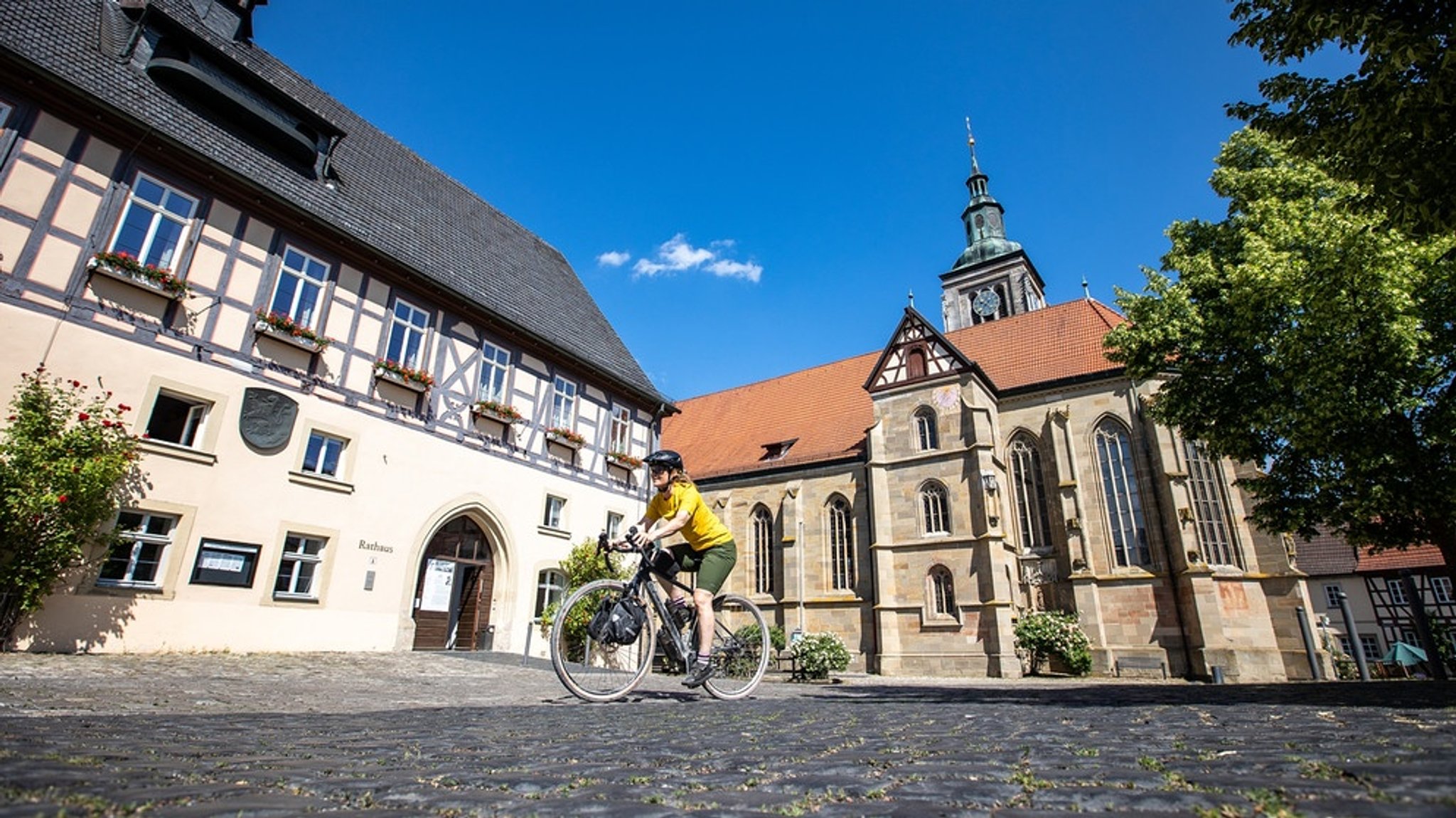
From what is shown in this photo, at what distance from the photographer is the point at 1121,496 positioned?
21.2 meters

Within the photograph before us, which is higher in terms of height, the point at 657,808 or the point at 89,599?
the point at 89,599

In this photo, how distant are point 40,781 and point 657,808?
1.69 m

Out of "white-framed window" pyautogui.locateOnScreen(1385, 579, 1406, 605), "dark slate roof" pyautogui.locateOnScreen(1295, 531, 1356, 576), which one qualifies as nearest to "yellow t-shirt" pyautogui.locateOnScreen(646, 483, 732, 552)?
"dark slate roof" pyautogui.locateOnScreen(1295, 531, 1356, 576)

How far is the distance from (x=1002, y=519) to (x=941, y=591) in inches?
122

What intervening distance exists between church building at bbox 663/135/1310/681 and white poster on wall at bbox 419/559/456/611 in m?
12.8

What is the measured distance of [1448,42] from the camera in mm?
5176

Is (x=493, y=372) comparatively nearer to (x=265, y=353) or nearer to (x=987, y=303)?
(x=265, y=353)

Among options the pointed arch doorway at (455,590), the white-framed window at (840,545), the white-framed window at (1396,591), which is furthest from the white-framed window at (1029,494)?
the white-framed window at (1396,591)

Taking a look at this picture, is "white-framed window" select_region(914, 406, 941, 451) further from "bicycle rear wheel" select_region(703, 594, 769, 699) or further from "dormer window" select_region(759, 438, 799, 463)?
"bicycle rear wheel" select_region(703, 594, 769, 699)

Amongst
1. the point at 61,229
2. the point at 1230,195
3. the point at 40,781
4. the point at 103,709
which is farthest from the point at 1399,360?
the point at 61,229

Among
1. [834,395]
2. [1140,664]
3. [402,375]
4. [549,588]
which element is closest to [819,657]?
[549,588]

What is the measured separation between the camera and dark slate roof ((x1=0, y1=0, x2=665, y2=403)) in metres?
11.0

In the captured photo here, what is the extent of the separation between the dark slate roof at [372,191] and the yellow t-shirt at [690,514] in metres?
11.1

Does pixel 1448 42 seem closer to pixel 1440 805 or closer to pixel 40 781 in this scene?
pixel 1440 805
